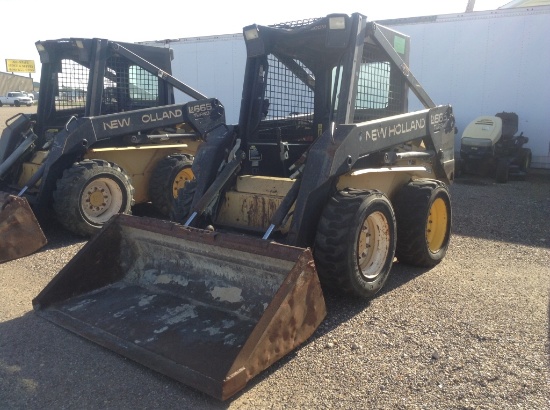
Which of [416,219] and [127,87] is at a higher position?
[127,87]

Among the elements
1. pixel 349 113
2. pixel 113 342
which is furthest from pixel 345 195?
pixel 113 342

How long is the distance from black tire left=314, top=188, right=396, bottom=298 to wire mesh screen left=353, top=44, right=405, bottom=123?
1018 millimetres

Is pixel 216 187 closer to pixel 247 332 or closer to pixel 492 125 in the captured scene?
pixel 247 332

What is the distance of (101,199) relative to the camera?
266 inches

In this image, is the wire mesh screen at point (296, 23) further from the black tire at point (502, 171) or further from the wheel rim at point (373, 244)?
the black tire at point (502, 171)

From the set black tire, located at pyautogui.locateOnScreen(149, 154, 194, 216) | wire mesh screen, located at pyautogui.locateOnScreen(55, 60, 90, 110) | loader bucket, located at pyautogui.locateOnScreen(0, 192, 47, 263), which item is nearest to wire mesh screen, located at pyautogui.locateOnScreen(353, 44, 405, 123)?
black tire, located at pyautogui.locateOnScreen(149, 154, 194, 216)

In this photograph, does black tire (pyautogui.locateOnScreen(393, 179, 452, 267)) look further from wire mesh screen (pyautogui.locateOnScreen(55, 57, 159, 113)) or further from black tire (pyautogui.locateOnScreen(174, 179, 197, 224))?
wire mesh screen (pyautogui.locateOnScreen(55, 57, 159, 113))

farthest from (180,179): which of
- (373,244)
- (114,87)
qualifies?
(373,244)

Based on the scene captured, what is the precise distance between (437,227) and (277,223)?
2278 millimetres

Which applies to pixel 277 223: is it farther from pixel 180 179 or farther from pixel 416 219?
pixel 180 179

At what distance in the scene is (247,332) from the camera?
142 inches

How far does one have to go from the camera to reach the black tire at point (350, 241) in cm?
403

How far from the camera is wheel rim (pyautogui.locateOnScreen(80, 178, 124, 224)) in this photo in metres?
6.59

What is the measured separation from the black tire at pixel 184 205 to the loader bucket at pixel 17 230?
177 centimetres
